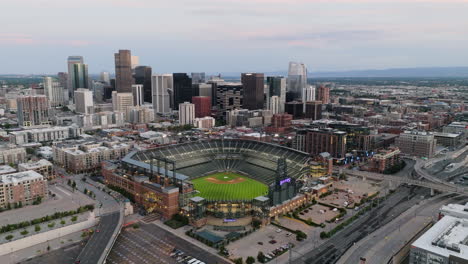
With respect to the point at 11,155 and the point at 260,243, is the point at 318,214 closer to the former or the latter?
the point at 260,243

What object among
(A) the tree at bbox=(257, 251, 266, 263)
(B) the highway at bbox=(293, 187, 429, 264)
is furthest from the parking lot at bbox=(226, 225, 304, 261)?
(B) the highway at bbox=(293, 187, 429, 264)

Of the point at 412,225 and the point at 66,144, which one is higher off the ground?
the point at 66,144

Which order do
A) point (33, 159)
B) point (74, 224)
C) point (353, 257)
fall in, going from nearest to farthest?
1. point (353, 257)
2. point (74, 224)
3. point (33, 159)

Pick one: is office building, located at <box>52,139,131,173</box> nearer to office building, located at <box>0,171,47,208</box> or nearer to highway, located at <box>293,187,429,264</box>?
office building, located at <box>0,171,47,208</box>

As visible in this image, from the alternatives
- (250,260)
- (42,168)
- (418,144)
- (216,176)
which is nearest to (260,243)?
(250,260)

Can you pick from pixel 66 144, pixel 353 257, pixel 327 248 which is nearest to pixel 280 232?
pixel 327 248

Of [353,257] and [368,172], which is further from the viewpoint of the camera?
[368,172]

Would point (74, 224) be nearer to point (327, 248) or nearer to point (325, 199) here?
point (327, 248)

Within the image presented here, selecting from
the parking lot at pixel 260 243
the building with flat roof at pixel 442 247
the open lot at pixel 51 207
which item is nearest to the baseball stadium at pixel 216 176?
the parking lot at pixel 260 243
